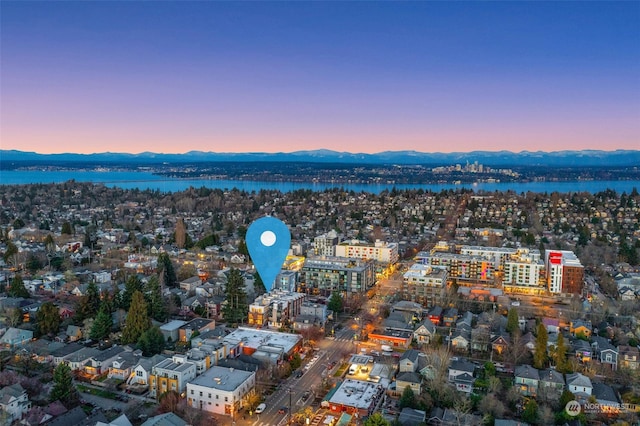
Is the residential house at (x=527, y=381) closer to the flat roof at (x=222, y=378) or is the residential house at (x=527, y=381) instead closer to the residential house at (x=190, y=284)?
the flat roof at (x=222, y=378)

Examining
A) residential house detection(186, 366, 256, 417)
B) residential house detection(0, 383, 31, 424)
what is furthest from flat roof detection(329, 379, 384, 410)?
residential house detection(0, 383, 31, 424)

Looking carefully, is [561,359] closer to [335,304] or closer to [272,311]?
[335,304]

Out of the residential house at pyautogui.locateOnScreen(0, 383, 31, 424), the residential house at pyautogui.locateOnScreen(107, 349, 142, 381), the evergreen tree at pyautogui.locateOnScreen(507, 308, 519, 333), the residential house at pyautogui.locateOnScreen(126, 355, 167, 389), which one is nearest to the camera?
the residential house at pyautogui.locateOnScreen(0, 383, 31, 424)

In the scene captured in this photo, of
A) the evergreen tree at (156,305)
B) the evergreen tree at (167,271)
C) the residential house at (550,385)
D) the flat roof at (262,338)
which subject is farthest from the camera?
the evergreen tree at (167,271)

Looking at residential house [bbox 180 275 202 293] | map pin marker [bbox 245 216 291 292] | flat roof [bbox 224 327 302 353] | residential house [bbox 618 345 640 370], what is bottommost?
residential house [bbox 618 345 640 370]

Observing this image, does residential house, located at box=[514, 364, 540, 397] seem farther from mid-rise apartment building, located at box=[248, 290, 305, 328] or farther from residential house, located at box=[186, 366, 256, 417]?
mid-rise apartment building, located at box=[248, 290, 305, 328]

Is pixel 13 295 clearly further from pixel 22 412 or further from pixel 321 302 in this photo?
pixel 321 302

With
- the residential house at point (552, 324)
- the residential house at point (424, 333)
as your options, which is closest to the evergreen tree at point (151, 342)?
the residential house at point (424, 333)
